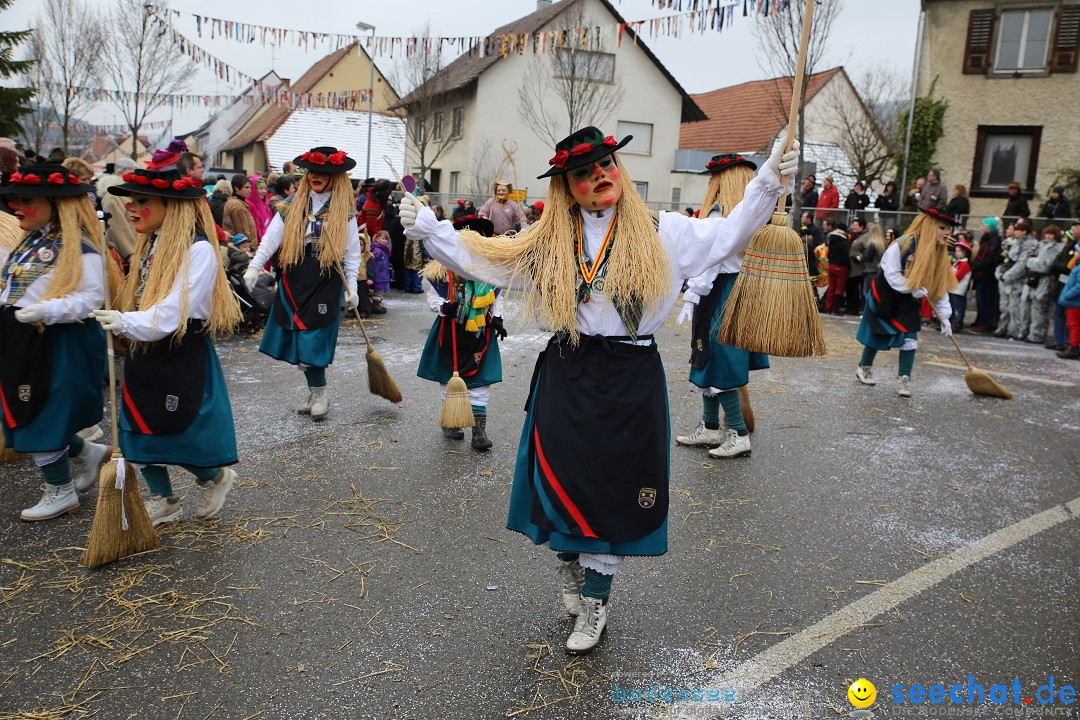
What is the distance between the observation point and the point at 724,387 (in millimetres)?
5852

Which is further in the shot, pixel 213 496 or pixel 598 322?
pixel 213 496

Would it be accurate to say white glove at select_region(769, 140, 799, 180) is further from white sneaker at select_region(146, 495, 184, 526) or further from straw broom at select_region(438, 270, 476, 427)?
white sneaker at select_region(146, 495, 184, 526)

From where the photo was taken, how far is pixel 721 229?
327cm

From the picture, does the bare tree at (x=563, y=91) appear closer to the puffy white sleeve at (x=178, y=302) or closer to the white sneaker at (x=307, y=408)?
the white sneaker at (x=307, y=408)

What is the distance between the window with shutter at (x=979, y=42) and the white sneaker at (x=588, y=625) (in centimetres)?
2089

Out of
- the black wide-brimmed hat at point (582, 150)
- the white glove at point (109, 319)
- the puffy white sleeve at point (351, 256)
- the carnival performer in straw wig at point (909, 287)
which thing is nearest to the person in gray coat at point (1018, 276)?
the carnival performer in straw wig at point (909, 287)

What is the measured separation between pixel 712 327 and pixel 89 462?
13.7 feet

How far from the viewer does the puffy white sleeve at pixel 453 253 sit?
3209mm

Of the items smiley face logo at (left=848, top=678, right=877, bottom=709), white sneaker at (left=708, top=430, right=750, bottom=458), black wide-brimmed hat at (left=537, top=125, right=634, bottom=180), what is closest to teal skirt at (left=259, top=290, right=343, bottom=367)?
white sneaker at (left=708, top=430, right=750, bottom=458)

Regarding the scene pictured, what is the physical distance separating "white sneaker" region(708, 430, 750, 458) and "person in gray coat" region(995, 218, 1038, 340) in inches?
359

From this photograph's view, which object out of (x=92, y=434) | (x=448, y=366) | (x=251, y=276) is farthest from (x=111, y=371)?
(x=448, y=366)

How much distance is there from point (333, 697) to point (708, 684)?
1.45m

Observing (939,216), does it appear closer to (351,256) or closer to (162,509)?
(351,256)

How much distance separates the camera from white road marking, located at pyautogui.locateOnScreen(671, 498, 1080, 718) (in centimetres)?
310
